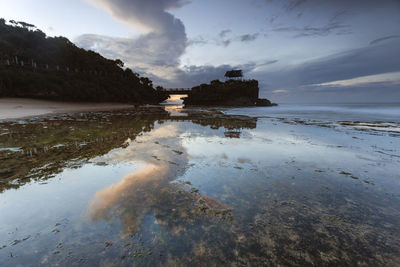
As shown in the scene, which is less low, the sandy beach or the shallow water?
the shallow water

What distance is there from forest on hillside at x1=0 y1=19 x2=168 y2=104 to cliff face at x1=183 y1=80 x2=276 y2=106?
3483 centimetres

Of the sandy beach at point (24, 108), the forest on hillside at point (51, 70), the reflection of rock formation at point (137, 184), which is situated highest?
the forest on hillside at point (51, 70)

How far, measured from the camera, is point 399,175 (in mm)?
5320

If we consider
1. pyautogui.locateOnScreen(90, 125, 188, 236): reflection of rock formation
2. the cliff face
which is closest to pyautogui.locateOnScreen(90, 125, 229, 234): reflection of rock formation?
pyautogui.locateOnScreen(90, 125, 188, 236): reflection of rock formation

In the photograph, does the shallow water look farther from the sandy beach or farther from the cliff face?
the cliff face

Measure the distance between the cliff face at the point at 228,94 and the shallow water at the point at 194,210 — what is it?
87.5m

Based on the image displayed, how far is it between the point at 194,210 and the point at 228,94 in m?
92.5

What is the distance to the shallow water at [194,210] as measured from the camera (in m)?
2.33

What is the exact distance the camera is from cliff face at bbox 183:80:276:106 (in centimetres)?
9069

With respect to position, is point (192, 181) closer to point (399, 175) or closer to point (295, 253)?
point (295, 253)

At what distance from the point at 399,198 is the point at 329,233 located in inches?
118

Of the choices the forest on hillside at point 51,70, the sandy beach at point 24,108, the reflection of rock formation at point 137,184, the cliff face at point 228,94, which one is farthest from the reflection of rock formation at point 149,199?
the cliff face at point 228,94

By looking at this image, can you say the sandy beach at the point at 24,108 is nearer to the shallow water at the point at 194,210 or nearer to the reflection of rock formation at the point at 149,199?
the shallow water at the point at 194,210

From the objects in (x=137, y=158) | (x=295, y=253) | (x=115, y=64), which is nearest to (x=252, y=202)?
(x=295, y=253)
